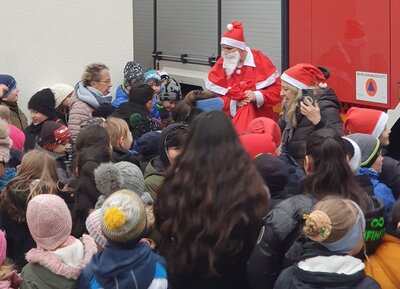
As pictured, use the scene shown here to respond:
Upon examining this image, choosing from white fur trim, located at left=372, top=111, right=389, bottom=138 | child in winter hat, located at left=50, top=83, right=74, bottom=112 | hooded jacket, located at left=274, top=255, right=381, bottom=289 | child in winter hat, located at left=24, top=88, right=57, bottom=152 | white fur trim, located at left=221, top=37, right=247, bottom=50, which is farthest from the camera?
child in winter hat, located at left=50, top=83, right=74, bottom=112

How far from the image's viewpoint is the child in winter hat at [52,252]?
3.67m

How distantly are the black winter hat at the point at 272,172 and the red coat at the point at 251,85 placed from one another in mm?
3218

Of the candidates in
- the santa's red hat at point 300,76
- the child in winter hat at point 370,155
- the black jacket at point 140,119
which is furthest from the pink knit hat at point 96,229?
the santa's red hat at point 300,76

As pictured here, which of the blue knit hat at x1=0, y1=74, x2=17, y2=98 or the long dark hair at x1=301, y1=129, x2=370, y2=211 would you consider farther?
the blue knit hat at x1=0, y1=74, x2=17, y2=98

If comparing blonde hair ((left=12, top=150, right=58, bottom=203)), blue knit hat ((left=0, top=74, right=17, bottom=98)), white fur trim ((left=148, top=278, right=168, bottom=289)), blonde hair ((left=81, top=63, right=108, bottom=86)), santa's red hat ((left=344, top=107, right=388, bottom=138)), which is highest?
blonde hair ((left=81, top=63, right=108, bottom=86))

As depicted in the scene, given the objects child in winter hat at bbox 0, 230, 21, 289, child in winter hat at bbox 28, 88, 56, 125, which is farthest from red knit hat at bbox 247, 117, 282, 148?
child in winter hat at bbox 28, 88, 56, 125

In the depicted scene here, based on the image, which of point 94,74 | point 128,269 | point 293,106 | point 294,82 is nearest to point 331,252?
point 128,269

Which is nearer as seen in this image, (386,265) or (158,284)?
(158,284)

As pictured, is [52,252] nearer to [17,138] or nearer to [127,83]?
[17,138]

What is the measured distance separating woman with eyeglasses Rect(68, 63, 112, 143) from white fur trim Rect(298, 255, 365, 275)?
4388 mm

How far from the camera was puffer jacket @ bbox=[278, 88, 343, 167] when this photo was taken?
234 inches

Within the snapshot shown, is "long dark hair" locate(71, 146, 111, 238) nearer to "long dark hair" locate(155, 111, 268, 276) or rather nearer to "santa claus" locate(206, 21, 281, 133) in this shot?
"long dark hair" locate(155, 111, 268, 276)

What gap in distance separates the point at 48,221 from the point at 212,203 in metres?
0.85

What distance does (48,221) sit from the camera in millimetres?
3736
